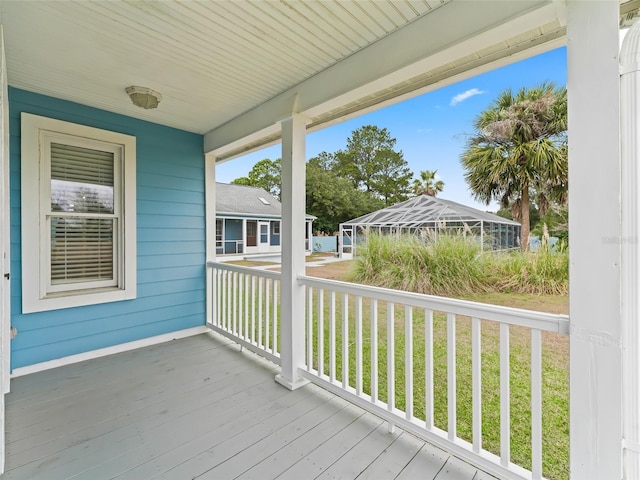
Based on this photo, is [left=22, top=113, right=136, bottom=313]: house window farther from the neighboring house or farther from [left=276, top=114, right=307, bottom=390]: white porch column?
the neighboring house

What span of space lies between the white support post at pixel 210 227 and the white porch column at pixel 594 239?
3.50m

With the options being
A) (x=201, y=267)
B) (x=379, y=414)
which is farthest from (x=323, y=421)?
(x=201, y=267)

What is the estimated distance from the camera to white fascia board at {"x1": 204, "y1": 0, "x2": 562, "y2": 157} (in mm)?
1441

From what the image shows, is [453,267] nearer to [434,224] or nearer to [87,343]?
[434,224]

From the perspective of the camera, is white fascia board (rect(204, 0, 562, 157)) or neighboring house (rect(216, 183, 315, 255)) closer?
white fascia board (rect(204, 0, 562, 157))

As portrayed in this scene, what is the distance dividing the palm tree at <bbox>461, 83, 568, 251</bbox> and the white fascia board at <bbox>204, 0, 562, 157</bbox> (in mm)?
975

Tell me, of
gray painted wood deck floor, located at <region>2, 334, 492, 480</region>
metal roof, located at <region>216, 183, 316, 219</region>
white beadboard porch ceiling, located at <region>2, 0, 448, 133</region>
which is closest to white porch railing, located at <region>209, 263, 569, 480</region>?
gray painted wood deck floor, located at <region>2, 334, 492, 480</region>

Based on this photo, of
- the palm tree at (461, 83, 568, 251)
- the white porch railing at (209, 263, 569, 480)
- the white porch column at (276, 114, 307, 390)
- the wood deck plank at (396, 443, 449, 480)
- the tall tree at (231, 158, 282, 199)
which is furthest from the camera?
the tall tree at (231, 158, 282, 199)

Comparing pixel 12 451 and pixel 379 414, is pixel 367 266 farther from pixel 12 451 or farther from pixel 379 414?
pixel 12 451

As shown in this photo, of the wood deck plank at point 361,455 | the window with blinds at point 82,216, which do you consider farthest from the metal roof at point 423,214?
the window with blinds at point 82,216

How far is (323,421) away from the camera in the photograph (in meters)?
2.09

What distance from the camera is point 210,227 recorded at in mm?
3914

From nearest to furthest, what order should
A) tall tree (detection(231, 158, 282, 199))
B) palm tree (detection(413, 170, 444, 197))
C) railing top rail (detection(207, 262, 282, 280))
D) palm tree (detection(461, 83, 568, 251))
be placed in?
palm tree (detection(461, 83, 568, 251))
palm tree (detection(413, 170, 444, 197))
railing top rail (detection(207, 262, 282, 280))
tall tree (detection(231, 158, 282, 199))

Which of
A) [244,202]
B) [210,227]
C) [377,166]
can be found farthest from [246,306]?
[244,202]
